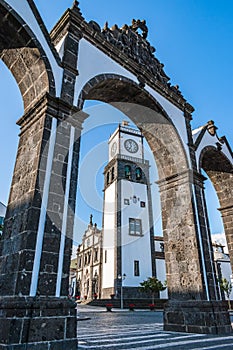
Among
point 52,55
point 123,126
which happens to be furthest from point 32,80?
point 123,126

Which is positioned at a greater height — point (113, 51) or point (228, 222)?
point (113, 51)

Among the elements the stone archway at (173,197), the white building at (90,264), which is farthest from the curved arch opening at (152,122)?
the white building at (90,264)

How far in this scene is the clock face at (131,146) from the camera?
27731mm

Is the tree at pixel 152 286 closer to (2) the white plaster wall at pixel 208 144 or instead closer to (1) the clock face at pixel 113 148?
(1) the clock face at pixel 113 148

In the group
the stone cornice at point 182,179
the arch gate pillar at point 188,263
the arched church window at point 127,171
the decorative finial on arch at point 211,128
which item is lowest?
the arch gate pillar at point 188,263

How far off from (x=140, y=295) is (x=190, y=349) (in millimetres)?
19238

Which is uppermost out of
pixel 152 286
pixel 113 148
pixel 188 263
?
pixel 113 148

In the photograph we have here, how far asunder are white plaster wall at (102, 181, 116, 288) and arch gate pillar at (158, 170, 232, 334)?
54.3 feet

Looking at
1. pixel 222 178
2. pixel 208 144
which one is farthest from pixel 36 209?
pixel 222 178

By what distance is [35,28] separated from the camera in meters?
4.77

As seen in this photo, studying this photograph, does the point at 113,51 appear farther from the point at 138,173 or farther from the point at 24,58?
the point at 138,173

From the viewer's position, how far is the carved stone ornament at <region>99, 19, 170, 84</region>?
713cm

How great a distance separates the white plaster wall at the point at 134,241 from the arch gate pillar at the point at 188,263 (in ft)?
53.0

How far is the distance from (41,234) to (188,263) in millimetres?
3807
